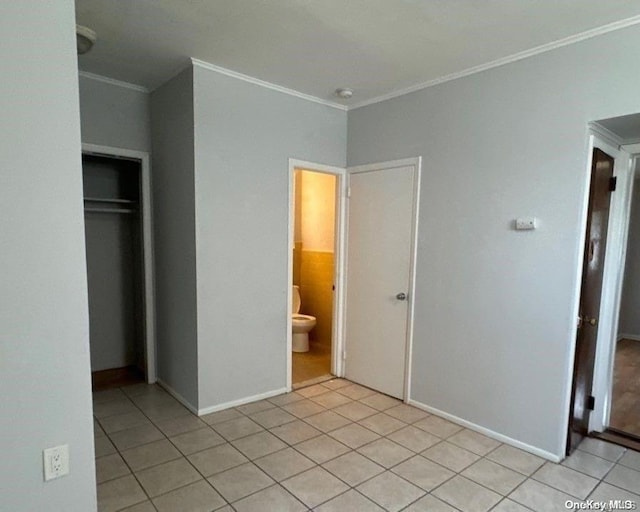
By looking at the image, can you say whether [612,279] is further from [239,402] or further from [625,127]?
[239,402]

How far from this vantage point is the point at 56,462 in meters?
1.59

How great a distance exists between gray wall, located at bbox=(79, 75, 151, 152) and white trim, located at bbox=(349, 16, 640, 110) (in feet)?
6.68

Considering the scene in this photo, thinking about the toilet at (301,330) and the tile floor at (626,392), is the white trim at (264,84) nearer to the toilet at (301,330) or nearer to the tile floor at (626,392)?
the toilet at (301,330)

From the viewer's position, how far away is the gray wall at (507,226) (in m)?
Answer: 2.29

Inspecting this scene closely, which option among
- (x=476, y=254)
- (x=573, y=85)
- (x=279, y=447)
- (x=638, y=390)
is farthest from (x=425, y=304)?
(x=638, y=390)

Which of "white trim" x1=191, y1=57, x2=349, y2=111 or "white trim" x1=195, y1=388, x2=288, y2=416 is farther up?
"white trim" x1=191, y1=57, x2=349, y2=111

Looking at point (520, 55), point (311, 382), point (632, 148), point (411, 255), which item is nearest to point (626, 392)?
point (632, 148)

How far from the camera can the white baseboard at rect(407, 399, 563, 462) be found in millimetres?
2428

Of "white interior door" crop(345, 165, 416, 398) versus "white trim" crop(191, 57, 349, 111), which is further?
"white interior door" crop(345, 165, 416, 398)

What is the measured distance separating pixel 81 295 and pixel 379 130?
105 inches

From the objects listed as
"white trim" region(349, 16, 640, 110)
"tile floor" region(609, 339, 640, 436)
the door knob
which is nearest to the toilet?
"white trim" region(349, 16, 640, 110)

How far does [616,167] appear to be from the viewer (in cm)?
264

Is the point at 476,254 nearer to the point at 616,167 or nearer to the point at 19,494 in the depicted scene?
the point at 616,167

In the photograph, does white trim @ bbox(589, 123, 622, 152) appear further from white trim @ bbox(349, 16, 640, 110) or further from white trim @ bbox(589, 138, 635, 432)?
white trim @ bbox(349, 16, 640, 110)
